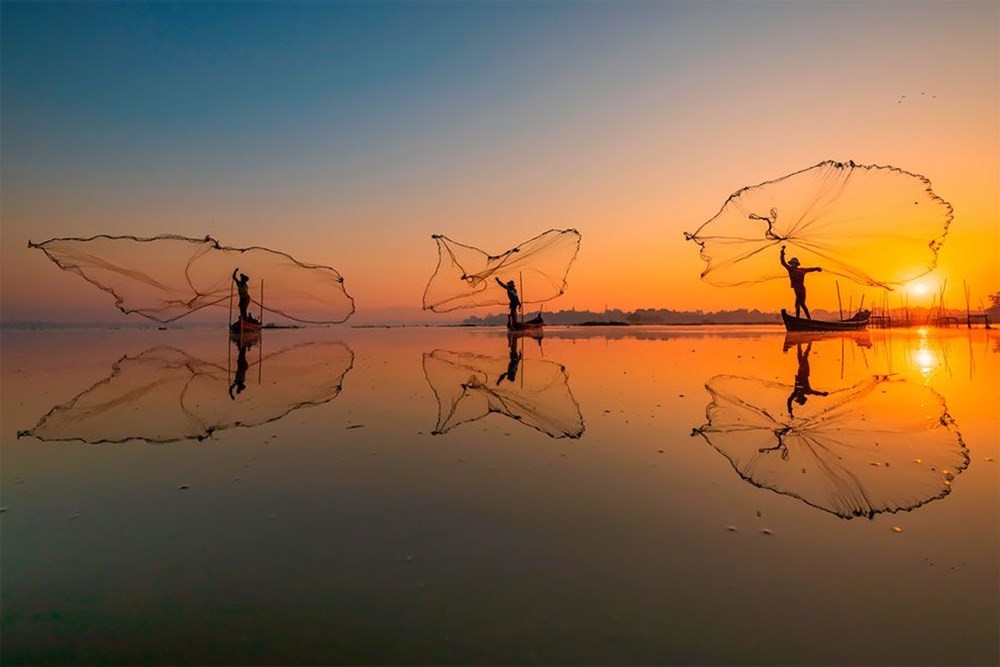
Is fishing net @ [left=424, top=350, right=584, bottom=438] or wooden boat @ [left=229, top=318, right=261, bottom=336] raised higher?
wooden boat @ [left=229, top=318, right=261, bottom=336]

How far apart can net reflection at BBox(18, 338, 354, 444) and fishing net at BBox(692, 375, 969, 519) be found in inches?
328

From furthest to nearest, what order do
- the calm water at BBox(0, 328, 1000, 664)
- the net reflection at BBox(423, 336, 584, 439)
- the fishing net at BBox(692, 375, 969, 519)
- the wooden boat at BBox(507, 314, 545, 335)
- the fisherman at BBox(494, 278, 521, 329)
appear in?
1. the wooden boat at BBox(507, 314, 545, 335)
2. the fisherman at BBox(494, 278, 521, 329)
3. the net reflection at BBox(423, 336, 584, 439)
4. the fishing net at BBox(692, 375, 969, 519)
5. the calm water at BBox(0, 328, 1000, 664)

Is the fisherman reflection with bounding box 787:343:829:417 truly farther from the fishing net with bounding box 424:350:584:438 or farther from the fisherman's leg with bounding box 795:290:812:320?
the fisherman's leg with bounding box 795:290:812:320

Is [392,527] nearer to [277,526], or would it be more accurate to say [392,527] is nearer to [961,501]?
[277,526]

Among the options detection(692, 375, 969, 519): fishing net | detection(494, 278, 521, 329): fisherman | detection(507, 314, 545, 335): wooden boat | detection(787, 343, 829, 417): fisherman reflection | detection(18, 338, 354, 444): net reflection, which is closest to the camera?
detection(692, 375, 969, 519): fishing net

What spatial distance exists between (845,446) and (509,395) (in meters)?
6.81

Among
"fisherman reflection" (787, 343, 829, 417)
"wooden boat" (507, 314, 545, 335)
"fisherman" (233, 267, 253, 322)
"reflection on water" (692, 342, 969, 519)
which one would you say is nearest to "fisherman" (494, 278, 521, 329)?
"wooden boat" (507, 314, 545, 335)

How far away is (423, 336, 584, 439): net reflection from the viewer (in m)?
9.30

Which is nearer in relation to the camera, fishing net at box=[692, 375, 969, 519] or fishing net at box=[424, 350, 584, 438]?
fishing net at box=[692, 375, 969, 519]

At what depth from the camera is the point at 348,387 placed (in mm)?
13711

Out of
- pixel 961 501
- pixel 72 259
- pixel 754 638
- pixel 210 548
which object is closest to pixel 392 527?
pixel 210 548

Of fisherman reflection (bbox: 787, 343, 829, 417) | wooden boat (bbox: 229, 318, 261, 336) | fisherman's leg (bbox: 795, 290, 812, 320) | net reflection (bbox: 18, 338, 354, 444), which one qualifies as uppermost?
fisherman's leg (bbox: 795, 290, 812, 320)

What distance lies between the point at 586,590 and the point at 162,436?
7912 mm

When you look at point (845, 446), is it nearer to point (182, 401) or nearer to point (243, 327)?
point (182, 401)
